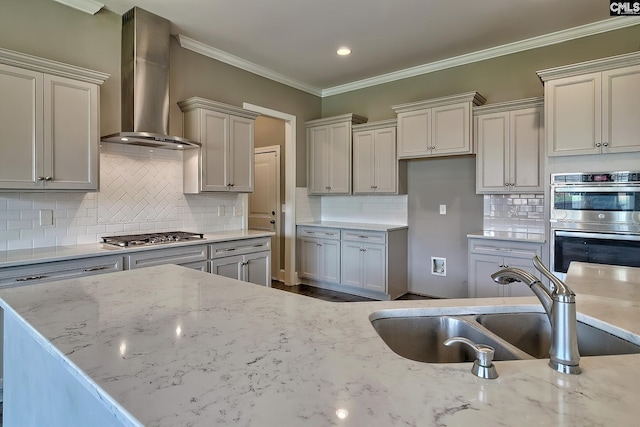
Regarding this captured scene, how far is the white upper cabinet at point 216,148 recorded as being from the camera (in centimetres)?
380

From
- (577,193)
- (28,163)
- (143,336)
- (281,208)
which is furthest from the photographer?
(281,208)

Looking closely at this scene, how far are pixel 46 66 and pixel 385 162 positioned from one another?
362 cm

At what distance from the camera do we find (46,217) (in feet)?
9.93

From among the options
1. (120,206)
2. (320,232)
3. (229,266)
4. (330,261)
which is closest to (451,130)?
(320,232)

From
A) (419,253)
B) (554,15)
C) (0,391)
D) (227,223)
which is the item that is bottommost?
(0,391)

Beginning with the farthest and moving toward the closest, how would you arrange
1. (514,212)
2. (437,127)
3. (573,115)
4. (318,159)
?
(318,159) < (437,127) < (514,212) < (573,115)

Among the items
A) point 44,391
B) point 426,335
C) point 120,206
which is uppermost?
point 120,206

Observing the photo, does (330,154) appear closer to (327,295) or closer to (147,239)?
(327,295)

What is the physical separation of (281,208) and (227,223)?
4.60ft

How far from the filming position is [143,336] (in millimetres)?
1043

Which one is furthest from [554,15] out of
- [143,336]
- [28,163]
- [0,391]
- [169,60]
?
[0,391]

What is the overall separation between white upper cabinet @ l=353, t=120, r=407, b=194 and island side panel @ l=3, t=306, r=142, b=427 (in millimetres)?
4079

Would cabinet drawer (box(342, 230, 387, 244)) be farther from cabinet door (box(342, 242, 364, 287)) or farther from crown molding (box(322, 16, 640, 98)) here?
crown molding (box(322, 16, 640, 98))

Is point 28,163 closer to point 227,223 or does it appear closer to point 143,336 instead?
point 227,223
